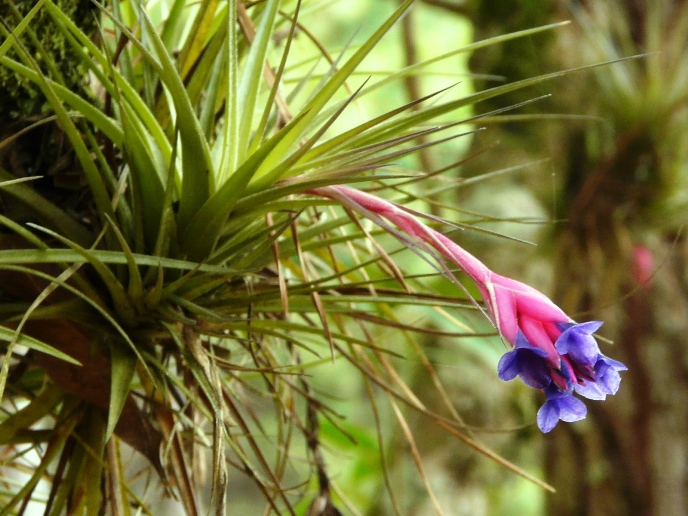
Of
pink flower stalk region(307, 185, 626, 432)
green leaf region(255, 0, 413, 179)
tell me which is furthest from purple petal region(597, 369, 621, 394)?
green leaf region(255, 0, 413, 179)

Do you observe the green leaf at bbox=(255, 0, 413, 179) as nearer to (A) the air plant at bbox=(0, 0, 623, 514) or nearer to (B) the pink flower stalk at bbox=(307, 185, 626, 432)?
(A) the air plant at bbox=(0, 0, 623, 514)

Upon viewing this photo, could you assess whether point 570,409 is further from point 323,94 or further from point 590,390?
point 323,94

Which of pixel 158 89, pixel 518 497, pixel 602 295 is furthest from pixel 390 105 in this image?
pixel 158 89

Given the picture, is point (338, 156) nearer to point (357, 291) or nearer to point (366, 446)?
point (357, 291)

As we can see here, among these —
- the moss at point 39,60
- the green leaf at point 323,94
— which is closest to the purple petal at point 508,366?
the green leaf at point 323,94

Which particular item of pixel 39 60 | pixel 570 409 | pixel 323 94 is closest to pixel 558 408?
pixel 570 409

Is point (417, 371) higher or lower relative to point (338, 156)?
higher

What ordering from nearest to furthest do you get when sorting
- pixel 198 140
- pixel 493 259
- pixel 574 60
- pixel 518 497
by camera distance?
pixel 198 140 < pixel 493 259 < pixel 574 60 < pixel 518 497
